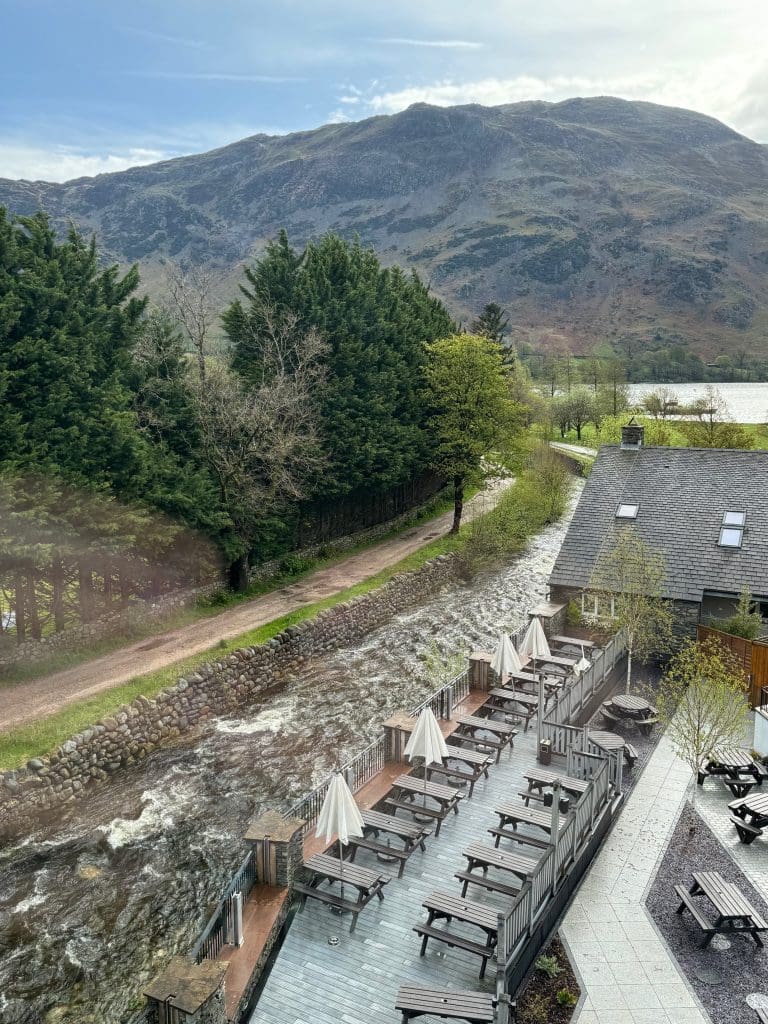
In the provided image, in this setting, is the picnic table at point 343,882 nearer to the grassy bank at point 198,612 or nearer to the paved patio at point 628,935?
the paved patio at point 628,935

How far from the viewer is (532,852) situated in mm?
14344

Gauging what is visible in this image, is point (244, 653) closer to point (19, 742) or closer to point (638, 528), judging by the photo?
point (19, 742)

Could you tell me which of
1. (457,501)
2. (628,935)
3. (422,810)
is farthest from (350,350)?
(628,935)

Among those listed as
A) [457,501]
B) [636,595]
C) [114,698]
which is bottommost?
[114,698]

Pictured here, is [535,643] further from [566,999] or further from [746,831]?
[566,999]

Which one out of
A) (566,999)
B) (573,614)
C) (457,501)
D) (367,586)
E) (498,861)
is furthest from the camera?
(457,501)

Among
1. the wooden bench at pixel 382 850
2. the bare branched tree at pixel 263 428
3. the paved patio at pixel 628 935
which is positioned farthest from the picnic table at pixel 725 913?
the bare branched tree at pixel 263 428

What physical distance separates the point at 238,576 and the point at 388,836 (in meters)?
21.3

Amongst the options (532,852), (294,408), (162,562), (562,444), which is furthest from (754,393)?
(532,852)

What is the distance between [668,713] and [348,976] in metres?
14.2

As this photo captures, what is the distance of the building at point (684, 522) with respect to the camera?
83.7 ft

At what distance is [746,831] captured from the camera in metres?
15.2

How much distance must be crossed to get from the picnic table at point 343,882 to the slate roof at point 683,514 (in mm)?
16428

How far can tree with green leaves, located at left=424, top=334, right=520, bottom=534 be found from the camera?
4644 cm
